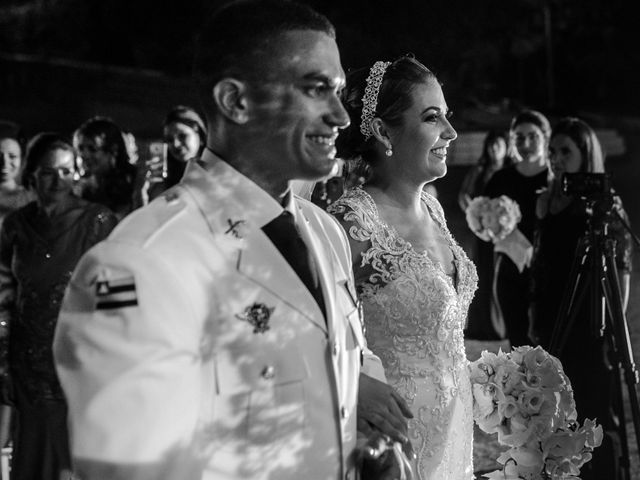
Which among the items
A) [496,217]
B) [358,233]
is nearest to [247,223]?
[358,233]

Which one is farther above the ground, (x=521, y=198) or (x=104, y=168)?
(x=104, y=168)

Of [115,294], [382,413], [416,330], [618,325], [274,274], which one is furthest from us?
[618,325]

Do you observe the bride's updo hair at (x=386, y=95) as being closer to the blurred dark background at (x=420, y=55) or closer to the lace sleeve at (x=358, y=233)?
the lace sleeve at (x=358, y=233)

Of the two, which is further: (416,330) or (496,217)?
(496,217)

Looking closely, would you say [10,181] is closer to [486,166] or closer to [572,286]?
[572,286]

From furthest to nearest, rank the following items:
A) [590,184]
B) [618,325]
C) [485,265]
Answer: [485,265]
[590,184]
[618,325]

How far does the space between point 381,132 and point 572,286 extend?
5.83ft

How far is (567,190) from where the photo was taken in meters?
5.00

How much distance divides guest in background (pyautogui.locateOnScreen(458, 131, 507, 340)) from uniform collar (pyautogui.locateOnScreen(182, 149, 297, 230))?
5067 mm

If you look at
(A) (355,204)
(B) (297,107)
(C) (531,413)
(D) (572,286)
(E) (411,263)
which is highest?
(B) (297,107)

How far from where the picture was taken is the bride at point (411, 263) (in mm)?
3424

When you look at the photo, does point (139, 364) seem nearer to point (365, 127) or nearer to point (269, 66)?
point (269, 66)

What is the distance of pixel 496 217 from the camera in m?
6.55

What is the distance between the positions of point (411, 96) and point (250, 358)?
1.77m
